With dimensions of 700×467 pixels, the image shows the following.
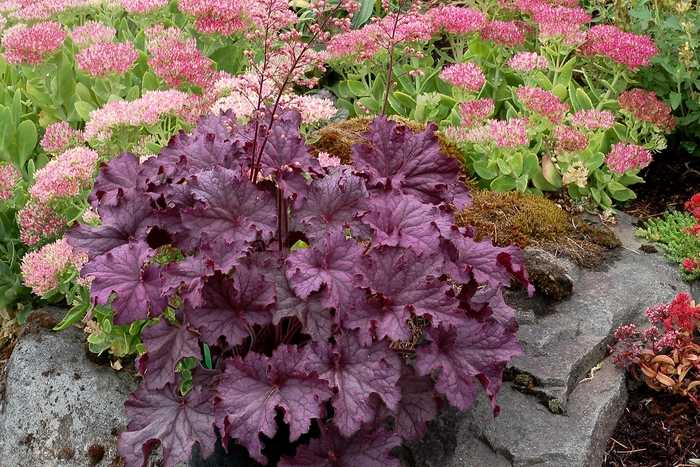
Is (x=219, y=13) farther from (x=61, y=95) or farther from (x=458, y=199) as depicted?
(x=458, y=199)

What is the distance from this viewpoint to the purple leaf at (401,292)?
6.41 feet

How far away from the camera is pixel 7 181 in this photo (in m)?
3.34

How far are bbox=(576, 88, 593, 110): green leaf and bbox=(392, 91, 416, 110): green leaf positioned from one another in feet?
2.78

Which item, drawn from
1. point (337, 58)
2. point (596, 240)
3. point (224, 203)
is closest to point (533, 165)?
point (596, 240)

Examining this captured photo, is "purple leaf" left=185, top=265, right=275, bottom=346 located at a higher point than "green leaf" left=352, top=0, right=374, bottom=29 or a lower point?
higher

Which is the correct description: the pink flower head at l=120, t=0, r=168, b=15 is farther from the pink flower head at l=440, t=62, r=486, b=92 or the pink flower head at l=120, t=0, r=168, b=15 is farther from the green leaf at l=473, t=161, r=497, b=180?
the green leaf at l=473, t=161, r=497, b=180

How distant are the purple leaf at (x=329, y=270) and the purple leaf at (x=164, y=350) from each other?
1.10 ft

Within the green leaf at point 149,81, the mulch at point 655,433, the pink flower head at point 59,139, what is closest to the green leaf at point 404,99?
the green leaf at point 149,81

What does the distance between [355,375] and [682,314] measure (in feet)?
4.50

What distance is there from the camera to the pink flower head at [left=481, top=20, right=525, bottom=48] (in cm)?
385

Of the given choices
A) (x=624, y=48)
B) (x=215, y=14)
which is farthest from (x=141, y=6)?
(x=624, y=48)

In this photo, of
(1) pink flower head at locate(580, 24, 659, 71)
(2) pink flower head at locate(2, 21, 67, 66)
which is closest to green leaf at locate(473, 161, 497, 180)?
(1) pink flower head at locate(580, 24, 659, 71)

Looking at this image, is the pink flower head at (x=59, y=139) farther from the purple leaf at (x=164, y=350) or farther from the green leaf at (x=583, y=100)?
the green leaf at (x=583, y=100)

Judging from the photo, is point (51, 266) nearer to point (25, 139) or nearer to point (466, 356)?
point (25, 139)
